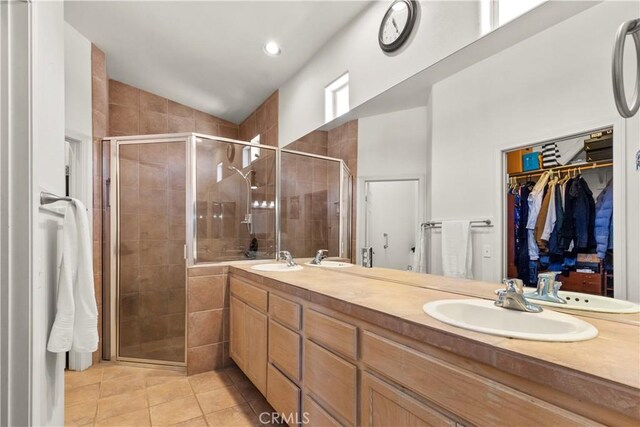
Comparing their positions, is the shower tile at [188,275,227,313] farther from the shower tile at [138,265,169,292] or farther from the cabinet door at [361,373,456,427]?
the cabinet door at [361,373,456,427]

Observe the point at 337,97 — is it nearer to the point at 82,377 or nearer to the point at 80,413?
the point at 80,413

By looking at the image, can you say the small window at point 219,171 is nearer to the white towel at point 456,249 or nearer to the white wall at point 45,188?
the white wall at point 45,188

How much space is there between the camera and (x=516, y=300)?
1.04m

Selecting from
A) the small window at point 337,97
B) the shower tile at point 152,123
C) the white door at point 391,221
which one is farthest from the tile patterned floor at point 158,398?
the shower tile at point 152,123

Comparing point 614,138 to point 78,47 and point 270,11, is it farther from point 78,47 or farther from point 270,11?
point 78,47

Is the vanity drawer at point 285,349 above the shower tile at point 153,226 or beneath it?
beneath

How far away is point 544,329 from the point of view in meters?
0.96

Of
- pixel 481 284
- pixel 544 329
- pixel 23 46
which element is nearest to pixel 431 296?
pixel 481 284

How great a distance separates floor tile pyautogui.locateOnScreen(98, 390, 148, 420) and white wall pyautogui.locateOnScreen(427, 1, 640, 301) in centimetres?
209

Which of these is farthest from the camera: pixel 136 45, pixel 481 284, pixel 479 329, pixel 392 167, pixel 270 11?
pixel 136 45

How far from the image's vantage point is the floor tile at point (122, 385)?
2141 mm

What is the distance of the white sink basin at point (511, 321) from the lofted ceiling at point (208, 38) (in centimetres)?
187

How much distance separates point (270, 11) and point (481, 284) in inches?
85.4

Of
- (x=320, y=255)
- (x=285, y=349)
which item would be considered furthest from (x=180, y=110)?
(x=285, y=349)
